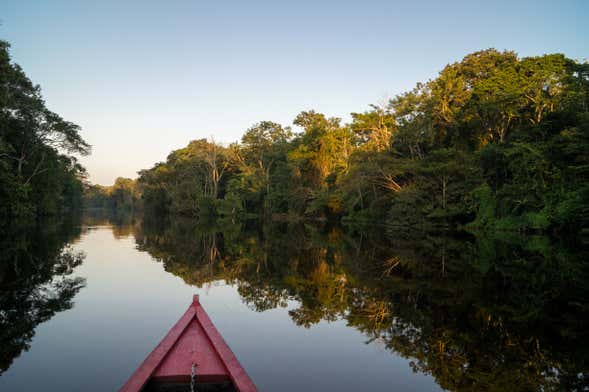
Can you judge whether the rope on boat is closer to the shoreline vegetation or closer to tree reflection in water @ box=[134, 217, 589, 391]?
tree reflection in water @ box=[134, 217, 589, 391]

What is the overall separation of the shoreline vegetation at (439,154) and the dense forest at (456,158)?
97 mm

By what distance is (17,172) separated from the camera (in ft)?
100

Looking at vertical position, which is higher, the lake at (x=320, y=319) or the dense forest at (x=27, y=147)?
the dense forest at (x=27, y=147)

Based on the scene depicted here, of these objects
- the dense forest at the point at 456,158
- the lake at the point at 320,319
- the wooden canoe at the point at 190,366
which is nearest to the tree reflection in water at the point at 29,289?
the lake at the point at 320,319

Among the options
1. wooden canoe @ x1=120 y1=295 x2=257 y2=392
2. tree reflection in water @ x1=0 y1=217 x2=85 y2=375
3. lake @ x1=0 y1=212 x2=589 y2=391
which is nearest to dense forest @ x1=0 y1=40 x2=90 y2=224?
tree reflection in water @ x1=0 y1=217 x2=85 y2=375

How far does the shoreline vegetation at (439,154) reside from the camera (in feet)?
73.3

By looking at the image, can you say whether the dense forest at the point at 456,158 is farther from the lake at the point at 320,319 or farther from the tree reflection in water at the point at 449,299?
the lake at the point at 320,319

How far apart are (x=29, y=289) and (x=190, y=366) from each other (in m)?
7.73

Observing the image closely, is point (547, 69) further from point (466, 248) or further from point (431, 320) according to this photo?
point (431, 320)

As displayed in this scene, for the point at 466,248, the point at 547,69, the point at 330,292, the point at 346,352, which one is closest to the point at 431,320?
the point at 346,352

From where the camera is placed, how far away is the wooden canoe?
3.42 meters

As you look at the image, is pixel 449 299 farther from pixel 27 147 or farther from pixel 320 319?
pixel 27 147

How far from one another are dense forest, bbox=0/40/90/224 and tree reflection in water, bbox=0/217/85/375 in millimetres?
12639

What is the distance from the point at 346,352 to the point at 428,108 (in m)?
30.7
